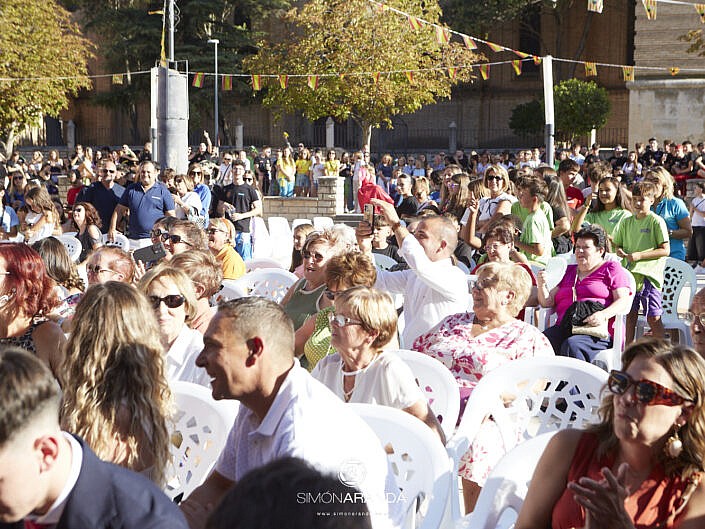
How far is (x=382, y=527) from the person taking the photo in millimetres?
3018

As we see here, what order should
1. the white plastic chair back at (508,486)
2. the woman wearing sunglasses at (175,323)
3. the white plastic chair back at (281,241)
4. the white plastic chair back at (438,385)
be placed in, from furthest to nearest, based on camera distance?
the white plastic chair back at (281,241)
the woman wearing sunglasses at (175,323)
the white plastic chair back at (438,385)
the white plastic chair back at (508,486)

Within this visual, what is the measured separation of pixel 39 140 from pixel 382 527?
158 ft

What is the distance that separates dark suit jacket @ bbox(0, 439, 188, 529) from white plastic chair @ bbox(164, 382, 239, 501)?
1456 millimetres

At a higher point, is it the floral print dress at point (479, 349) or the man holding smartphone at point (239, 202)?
the man holding smartphone at point (239, 202)

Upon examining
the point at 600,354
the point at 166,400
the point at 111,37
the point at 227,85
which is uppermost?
the point at 111,37

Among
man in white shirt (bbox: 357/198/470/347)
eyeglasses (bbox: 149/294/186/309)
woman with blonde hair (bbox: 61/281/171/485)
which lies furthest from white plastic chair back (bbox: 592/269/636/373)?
woman with blonde hair (bbox: 61/281/171/485)

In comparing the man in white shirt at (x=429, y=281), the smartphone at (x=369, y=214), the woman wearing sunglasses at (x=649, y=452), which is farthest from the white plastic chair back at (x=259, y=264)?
the woman wearing sunglasses at (x=649, y=452)

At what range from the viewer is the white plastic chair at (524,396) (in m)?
4.15

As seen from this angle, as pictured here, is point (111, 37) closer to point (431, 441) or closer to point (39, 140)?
point (39, 140)

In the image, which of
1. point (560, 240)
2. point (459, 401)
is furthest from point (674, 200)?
point (459, 401)

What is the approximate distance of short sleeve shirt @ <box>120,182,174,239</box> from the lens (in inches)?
425

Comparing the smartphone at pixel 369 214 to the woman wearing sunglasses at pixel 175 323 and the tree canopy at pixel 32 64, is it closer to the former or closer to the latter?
the woman wearing sunglasses at pixel 175 323

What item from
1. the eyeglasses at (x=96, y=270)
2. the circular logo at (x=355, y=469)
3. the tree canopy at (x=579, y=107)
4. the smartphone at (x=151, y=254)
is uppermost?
the tree canopy at (x=579, y=107)

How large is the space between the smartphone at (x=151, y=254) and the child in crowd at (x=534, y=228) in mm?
3033
